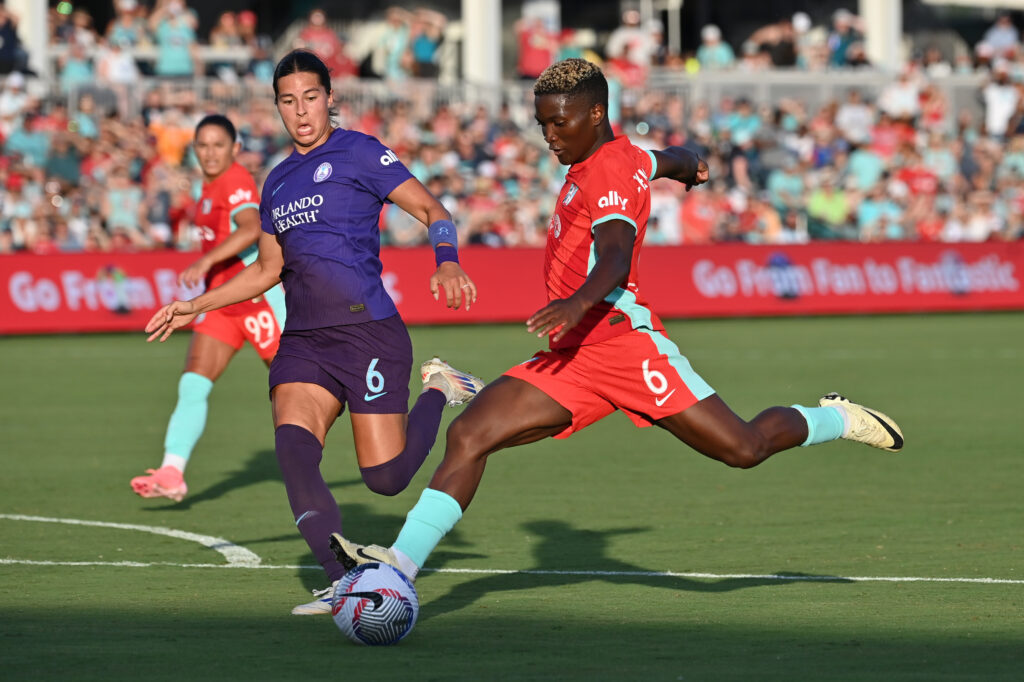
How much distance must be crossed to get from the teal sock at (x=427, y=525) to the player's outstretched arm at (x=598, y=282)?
0.77m

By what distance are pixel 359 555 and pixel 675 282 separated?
64.2ft

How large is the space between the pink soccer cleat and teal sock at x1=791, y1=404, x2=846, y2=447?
4.05m

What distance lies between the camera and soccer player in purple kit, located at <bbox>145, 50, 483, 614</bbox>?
7.01 m

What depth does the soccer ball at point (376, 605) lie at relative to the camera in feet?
20.2

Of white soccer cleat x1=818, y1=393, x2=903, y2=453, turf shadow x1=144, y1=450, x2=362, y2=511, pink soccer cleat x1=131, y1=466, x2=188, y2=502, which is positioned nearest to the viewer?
white soccer cleat x1=818, y1=393, x2=903, y2=453

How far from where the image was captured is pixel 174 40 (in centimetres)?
2909

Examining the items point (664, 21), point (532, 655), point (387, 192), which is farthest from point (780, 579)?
point (664, 21)

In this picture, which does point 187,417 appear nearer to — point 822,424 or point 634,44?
point 822,424

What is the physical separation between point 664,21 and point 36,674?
35025 millimetres

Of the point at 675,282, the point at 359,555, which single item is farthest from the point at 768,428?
the point at 675,282

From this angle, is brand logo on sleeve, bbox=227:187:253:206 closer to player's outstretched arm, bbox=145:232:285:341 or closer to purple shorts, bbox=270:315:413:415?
player's outstretched arm, bbox=145:232:285:341

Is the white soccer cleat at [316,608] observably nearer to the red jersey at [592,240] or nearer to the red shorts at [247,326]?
the red jersey at [592,240]

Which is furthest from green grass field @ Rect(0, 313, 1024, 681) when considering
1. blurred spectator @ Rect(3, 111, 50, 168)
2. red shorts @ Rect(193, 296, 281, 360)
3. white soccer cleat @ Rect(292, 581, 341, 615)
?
blurred spectator @ Rect(3, 111, 50, 168)

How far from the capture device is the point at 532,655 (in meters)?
6.09
